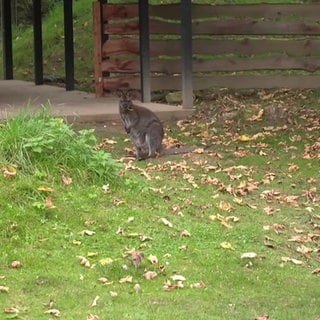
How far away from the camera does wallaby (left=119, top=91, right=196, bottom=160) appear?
1116cm

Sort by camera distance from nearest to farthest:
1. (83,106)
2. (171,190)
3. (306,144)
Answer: (171,190)
(306,144)
(83,106)

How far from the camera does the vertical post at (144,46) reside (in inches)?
568

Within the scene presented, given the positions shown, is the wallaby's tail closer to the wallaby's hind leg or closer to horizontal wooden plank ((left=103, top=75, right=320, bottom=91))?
the wallaby's hind leg

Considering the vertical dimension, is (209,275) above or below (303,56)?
below

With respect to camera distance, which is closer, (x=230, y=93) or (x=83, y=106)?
(x=83, y=106)

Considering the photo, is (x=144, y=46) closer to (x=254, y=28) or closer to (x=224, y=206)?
(x=254, y=28)

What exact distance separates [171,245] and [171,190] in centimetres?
204

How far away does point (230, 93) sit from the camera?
16.0m

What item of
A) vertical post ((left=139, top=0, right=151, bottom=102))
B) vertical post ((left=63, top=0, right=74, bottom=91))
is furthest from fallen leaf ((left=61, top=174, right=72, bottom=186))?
vertical post ((left=63, top=0, right=74, bottom=91))

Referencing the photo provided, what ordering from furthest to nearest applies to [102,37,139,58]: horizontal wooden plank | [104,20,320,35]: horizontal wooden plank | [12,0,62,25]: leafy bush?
[12,0,62,25]: leafy bush
[104,20,320,35]: horizontal wooden plank
[102,37,139,58]: horizontal wooden plank

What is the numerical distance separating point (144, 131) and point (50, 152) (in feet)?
9.14

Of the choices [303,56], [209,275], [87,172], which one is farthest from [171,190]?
[303,56]

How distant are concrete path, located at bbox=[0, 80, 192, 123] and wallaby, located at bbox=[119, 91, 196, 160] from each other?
139cm

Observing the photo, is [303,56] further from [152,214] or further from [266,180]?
[152,214]
